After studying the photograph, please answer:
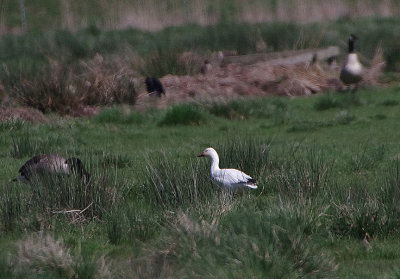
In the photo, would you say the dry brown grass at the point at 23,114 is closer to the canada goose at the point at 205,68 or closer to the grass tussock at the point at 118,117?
the grass tussock at the point at 118,117

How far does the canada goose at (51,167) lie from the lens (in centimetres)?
811

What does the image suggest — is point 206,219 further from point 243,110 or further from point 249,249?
point 243,110

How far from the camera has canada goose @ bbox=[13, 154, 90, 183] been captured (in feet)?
26.6

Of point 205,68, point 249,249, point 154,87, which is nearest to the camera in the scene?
point 249,249

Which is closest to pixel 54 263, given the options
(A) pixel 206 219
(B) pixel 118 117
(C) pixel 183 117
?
(A) pixel 206 219

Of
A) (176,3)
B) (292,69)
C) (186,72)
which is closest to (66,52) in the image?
(186,72)

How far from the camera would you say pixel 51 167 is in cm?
861

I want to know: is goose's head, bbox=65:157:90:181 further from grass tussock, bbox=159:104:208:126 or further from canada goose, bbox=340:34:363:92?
canada goose, bbox=340:34:363:92

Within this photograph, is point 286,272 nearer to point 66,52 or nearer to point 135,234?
point 135,234

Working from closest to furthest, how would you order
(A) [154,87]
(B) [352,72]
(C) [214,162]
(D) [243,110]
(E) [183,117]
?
(C) [214,162], (E) [183,117], (D) [243,110], (A) [154,87], (B) [352,72]

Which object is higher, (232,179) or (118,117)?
(232,179)

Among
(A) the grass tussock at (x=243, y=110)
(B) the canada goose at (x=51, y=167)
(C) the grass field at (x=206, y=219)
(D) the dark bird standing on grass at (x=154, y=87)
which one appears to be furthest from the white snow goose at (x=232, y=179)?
(D) the dark bird standing on grass at (x=154, y=87)

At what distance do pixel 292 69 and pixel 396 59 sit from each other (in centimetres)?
340

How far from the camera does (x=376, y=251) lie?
6793mm
